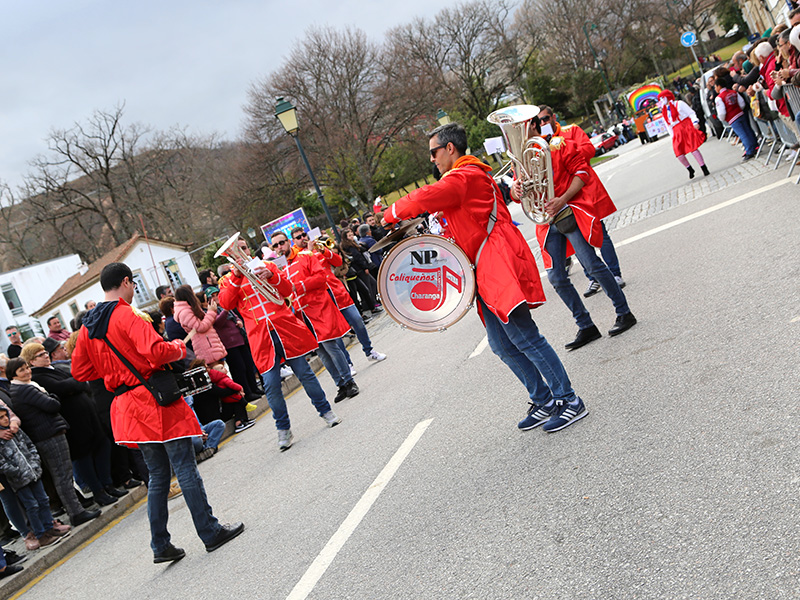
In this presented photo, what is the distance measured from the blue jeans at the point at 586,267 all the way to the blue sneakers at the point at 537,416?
159 cm

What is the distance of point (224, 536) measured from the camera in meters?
5.75

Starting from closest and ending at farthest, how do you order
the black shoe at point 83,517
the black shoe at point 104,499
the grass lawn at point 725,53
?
1. the black shoe at point 83,517
2. the black shoe at point 104,499
3. the grass lawn at point 725,53

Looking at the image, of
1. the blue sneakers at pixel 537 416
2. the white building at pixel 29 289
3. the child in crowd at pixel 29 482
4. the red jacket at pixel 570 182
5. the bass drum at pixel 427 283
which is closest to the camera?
the bass drum at pixel 427 283

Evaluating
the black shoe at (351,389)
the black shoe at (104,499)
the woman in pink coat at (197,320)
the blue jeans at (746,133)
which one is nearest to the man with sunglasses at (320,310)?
the black shoe at (351,389)

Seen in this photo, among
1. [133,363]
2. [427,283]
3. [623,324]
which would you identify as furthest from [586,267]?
[133,363]

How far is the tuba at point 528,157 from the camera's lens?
575 centimetres

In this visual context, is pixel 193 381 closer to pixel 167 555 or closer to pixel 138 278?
pixel 167 555

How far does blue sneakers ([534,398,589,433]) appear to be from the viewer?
207 inches

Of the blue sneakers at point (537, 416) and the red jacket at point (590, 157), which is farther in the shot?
the red jacket at point (590, 157)

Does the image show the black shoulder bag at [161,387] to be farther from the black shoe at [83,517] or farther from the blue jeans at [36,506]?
the black shoe at [83,517]

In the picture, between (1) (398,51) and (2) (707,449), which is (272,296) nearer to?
(2) (707,449)

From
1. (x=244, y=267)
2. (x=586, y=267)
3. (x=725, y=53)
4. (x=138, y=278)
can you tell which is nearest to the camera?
(x=586, y=267)

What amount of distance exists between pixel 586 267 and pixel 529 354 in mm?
2069

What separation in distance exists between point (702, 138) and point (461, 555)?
13.6 metres
